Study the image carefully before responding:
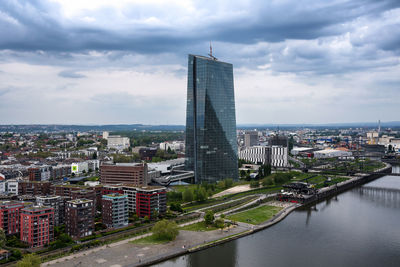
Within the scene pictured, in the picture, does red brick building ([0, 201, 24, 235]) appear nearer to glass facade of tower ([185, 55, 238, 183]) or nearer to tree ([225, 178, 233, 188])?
glass facade of tower ([185, 55, 238, 183])

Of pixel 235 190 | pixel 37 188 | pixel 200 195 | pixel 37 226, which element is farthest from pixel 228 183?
pixel 37 226

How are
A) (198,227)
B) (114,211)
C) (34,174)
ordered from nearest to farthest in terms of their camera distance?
1. (114,211)
2. (198,227)
3. (34,174)

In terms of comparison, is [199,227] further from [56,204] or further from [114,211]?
[56,204]

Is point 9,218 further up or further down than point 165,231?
further up

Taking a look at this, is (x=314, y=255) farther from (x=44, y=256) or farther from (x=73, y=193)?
(x=73, y=193)

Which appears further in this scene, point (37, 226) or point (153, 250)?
point (37, 226)

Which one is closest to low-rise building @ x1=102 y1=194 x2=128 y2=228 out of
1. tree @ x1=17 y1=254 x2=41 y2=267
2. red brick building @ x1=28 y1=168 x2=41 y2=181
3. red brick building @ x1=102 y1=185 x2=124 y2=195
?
red brick building @ x1=102 y1=185 x2=124 y2=195

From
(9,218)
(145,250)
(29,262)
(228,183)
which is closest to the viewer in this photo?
(29,262)

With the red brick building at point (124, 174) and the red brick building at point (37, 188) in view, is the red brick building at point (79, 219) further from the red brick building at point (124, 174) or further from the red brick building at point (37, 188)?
the red brick building at point (124, 174)
